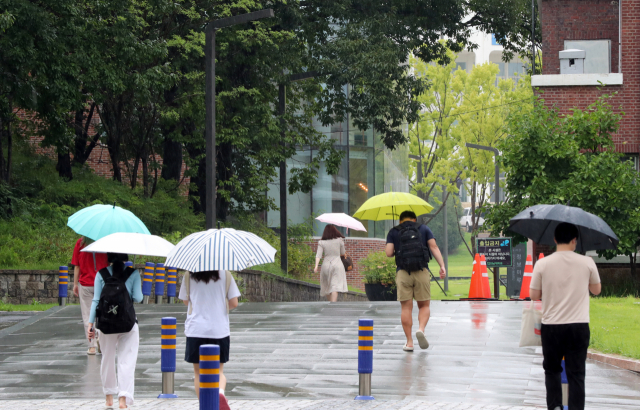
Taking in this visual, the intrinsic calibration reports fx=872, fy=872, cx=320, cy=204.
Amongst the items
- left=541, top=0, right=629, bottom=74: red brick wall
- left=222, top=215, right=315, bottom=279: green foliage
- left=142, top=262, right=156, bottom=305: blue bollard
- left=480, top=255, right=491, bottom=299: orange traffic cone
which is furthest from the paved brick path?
left=222, top=215, right=315, bottom=279: green foliage

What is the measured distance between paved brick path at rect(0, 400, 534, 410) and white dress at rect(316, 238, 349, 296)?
9.27 m

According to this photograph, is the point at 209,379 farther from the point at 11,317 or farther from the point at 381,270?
the point at 381,270

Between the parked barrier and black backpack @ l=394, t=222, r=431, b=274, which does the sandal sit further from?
the parked barrier

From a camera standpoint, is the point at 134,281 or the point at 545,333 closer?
the point at 545,333

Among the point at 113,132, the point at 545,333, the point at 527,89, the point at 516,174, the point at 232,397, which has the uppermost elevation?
the point at 527,89

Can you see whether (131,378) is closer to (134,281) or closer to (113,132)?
(134,281)

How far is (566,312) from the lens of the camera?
7.08 m

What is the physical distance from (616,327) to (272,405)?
273 inches

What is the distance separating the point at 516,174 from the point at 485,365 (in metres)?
11.4

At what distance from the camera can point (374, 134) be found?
38.0m

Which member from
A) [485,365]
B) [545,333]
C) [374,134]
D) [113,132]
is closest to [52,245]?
[113,132]

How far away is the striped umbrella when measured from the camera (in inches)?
284

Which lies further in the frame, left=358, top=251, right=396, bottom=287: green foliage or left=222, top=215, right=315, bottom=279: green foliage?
left=222, top=215, right=315, bottom=279: green foliage

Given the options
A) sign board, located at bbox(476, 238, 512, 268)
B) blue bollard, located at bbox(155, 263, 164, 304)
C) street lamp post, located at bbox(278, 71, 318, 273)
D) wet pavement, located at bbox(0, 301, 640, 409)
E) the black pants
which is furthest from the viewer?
street lamp post, located at bbox(278, 71, 318, 273)
